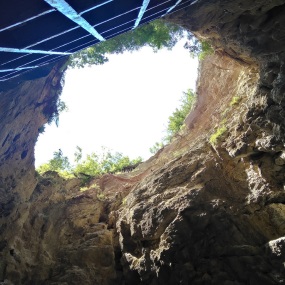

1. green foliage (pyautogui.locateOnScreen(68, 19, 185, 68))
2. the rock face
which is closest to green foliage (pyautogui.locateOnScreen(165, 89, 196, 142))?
green foliage (pyautogui.locateOnScreen(68, 19, 185, 68))

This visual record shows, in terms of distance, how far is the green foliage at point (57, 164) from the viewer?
21.0m

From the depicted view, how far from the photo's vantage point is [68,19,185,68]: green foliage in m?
15.8

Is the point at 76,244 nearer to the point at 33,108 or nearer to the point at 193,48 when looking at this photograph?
the point at 33,108

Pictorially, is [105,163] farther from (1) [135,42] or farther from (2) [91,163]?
(1) [135,42]

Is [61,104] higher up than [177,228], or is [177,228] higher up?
[61,104]

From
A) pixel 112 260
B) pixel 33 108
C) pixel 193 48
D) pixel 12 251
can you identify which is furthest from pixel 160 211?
pixel 193 48

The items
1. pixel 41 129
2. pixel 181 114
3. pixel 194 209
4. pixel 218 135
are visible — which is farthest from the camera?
pixel 181 114

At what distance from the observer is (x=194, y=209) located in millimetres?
7562

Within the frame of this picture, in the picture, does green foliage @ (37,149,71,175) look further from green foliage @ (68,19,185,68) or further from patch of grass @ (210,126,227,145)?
patch of grass @ (210,126,227,145)

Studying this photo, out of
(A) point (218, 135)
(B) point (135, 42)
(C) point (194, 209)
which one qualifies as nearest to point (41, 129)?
(B) point (135, 42)

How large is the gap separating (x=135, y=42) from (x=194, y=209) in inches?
482

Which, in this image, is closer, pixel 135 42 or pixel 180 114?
pixel 135 42

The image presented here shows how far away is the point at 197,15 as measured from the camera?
29.6 ft

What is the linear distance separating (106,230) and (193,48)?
11771 mm
